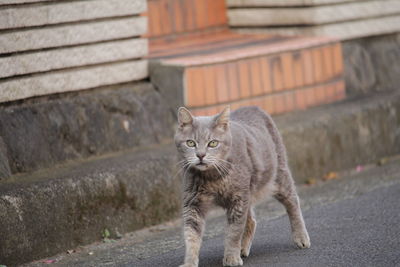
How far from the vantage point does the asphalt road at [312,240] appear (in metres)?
5.81

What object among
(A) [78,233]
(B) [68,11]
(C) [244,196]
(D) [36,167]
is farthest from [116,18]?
(C) [244,196]

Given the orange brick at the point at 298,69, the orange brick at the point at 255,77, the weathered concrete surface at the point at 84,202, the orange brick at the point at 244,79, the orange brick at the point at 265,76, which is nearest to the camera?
the weathered concrete surface at the point at 84,202

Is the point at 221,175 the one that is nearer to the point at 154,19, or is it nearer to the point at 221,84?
the point at 221,84

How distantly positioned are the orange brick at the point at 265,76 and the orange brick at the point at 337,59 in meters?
1.01

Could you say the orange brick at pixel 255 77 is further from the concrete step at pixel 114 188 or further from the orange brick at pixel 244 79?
the concrete step at pixel 114 188

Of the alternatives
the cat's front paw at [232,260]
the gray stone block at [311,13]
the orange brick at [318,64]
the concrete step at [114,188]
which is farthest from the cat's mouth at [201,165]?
the gray stone block at [311,13]

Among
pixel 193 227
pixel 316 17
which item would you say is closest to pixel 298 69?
pixel 316 17

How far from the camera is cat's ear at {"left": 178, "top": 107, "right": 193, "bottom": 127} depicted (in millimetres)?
5699

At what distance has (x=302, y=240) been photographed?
6.13 m

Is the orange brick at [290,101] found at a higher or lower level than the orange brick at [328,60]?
lower

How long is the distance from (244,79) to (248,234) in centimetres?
268

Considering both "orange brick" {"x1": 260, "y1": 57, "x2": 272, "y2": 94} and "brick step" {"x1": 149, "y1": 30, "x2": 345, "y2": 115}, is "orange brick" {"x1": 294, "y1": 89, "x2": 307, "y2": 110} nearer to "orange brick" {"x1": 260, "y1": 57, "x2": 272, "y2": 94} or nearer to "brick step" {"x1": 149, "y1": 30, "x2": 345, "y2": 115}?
"brick step" {"x1": 149, "y1": 30, "x2": 345, "y2": 115}

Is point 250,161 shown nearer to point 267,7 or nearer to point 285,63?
point 285,63

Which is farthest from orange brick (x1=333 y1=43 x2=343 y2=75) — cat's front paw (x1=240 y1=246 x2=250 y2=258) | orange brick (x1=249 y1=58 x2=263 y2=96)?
cat's front paw (x1=240 y1=246 x2=250 y2=258)
